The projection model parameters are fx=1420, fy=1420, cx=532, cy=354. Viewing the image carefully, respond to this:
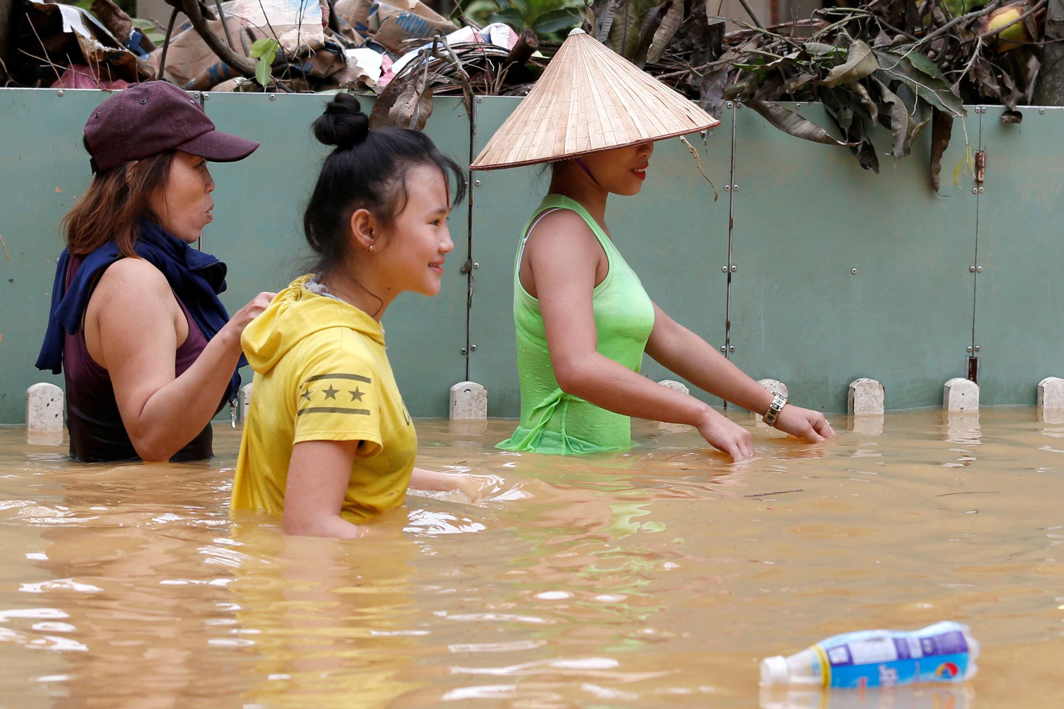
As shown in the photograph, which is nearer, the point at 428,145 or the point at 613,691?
the point at 613,691

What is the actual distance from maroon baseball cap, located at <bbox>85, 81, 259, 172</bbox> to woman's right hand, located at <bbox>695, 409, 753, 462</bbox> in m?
1.56

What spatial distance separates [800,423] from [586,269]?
994 mm

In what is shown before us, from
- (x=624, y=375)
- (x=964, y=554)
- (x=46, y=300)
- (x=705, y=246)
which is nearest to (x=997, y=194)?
(x=705, y=246)

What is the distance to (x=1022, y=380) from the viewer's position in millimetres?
5996

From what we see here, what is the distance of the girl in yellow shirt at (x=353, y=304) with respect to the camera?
2863mm

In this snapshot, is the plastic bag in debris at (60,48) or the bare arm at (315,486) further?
the plastic bag in debris at (60,48)

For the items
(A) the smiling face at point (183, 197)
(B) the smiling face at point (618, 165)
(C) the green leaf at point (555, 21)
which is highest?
(C) the green leaf at point (555, 21)

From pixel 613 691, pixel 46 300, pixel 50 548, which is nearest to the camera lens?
pixel 613 691

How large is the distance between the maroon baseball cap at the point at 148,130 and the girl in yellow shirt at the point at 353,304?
88cm

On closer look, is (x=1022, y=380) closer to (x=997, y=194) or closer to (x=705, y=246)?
(x=997, y=194)

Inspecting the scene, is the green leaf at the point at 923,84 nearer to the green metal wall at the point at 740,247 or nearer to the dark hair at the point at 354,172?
the green metal wall at the point at 740,247

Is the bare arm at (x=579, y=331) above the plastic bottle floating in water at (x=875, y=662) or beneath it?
above

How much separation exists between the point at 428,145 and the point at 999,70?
4.09 m

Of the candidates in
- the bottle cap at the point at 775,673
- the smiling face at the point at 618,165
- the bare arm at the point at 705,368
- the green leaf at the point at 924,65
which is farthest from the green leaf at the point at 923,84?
the bottle cap at the point at 775,673
